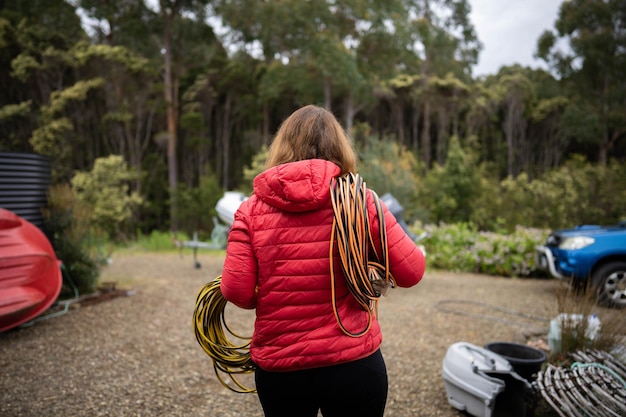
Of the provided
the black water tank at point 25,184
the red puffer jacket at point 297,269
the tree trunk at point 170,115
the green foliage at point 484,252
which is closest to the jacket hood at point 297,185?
the red puffer jacket at point 297,269

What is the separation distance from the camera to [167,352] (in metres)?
3.84

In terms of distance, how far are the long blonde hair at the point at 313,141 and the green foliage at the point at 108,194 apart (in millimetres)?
11750

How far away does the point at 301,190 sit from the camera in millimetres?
1299

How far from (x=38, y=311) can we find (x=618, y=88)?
22.5 metres

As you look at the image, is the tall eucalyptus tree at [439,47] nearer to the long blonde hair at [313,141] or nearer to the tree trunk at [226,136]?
the tree trunk at [226,136]

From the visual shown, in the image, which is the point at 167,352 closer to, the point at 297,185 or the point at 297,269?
the point at 297,269

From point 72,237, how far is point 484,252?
6.44 meters

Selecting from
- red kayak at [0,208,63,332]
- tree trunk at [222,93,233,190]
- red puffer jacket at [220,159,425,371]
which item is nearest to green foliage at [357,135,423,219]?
tree trunk at [222,93,233,190]

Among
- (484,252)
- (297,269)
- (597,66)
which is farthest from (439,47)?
(297,269)

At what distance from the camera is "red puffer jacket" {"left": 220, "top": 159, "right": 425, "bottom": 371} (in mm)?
1333

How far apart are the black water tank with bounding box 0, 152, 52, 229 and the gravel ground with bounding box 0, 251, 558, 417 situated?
1125 millimetres

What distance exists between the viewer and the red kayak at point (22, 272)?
11.8ft

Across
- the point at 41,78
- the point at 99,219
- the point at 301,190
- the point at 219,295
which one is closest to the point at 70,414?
the point at 219,295

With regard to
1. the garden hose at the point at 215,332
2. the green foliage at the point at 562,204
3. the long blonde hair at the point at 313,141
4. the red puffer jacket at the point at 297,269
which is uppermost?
the long blonde hair at the point at 313,141
